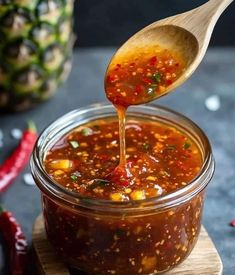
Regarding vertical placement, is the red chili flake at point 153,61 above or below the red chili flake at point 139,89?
above

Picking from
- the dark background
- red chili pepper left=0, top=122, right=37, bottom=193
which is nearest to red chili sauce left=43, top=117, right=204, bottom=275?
red chili pepper left=0, top=122, right=37, bottom=193

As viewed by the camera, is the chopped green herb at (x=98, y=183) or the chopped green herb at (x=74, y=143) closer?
the chopped green herb at (x=98, y=183)

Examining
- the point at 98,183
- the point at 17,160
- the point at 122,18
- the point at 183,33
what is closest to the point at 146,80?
the point at 183,33

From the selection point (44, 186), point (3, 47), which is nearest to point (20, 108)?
point (3, 47)

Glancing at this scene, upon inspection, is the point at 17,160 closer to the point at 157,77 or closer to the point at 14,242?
the point at 14,242

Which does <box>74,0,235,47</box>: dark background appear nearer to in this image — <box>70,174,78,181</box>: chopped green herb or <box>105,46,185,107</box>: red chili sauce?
<box>105,46,185,107</box>: red chili sauce

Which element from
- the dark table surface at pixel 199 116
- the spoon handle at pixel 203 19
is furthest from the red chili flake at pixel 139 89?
the dark table surface at pixel 199 116

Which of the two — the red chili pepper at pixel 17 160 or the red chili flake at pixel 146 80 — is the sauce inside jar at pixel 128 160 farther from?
the red chili pepper at pixel 17 160

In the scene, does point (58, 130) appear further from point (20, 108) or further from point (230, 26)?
point (230, 26)
